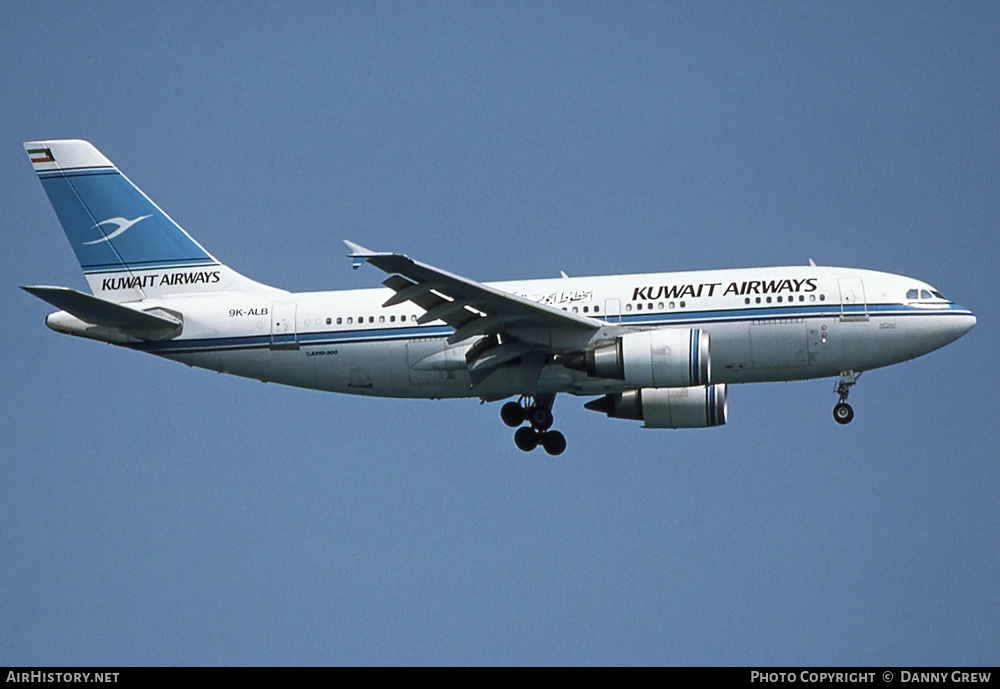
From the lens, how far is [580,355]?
37812 millimetres

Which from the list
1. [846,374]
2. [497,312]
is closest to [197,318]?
[497,312]

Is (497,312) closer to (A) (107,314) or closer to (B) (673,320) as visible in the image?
(B) (673,320)

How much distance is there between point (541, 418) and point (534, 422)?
0.84 ft

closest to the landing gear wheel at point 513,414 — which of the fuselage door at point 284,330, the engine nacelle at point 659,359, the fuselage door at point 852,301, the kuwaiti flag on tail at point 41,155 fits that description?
the engine nacelle at point 659,359

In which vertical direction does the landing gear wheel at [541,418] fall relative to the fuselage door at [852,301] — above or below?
below

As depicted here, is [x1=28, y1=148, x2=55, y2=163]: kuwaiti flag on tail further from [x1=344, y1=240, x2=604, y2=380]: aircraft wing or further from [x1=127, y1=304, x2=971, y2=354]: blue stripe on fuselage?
[x1=344, y1=240, x2=604, y2=380]: aircraft wing

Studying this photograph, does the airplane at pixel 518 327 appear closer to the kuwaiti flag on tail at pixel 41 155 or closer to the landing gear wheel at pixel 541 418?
the landing gear wheel at pixel 541 418

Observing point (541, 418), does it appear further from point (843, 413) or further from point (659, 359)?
point (843, 413)

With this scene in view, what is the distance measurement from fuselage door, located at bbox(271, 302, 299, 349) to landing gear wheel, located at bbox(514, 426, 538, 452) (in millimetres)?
6699

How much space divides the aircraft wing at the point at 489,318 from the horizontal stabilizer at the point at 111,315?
7340 mm

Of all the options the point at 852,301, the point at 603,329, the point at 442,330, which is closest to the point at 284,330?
the point at 442,330

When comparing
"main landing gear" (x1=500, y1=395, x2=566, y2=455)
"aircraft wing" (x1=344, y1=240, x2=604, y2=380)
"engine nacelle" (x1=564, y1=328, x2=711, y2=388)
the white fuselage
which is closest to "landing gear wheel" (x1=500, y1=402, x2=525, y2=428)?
"main landing gear" (x1=500, y1=395, x2=566, y2=455)

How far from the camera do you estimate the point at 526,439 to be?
41188 millimetres

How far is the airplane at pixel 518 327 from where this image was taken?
3716cm
